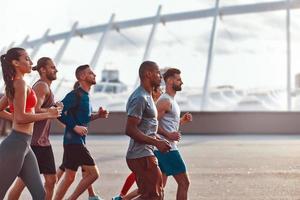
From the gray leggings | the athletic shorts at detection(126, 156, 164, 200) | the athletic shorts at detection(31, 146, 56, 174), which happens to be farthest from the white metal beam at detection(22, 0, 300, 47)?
the gray leggings

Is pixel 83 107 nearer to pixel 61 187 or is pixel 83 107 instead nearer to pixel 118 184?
pixel 61 187

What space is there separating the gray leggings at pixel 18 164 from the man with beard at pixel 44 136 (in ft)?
2.64

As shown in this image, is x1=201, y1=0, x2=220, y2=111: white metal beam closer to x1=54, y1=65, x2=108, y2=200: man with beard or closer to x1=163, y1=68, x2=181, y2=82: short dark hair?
x1=54, y1=65, x2=108, y2=200: man with beard

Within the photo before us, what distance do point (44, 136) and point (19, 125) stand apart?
974mm

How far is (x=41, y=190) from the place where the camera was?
159 inches

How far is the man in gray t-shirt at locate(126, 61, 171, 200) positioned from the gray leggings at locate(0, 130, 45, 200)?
0.72m

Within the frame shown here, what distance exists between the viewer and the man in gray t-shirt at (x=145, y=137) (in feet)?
12.6

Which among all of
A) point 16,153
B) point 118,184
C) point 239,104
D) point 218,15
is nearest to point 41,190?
point 16,153

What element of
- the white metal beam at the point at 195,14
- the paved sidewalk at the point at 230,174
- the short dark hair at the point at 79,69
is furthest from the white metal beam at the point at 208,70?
the short dark hair at the point at 79,69

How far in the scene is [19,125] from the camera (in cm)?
394

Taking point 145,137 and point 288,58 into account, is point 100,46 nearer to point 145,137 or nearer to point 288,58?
point 288,58

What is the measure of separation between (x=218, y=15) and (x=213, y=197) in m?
24.6

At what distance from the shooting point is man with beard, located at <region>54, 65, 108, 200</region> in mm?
5184

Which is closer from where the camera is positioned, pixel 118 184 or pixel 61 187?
pixel 61 187
